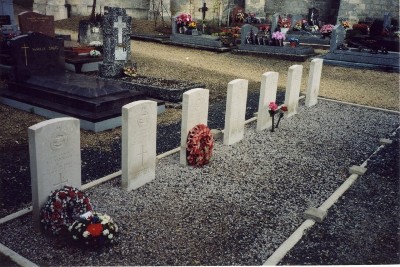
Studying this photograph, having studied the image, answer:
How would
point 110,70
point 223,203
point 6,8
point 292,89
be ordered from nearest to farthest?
1. point 223,203
2. point 292,89
3. point 110,70
4. point 6,8

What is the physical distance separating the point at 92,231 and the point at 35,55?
643 cm

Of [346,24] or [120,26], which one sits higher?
[346,24]

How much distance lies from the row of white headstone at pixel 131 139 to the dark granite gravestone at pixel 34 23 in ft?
28.4

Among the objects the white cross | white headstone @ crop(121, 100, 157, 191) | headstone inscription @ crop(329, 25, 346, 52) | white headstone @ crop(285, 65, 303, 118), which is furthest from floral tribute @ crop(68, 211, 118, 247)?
headstone inscription @ crop(329, 25, 346, 52)

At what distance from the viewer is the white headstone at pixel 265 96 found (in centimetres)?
797

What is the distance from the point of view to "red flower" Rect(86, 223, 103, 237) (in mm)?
4090

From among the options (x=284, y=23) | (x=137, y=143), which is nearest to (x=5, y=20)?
(x=137, y=143)

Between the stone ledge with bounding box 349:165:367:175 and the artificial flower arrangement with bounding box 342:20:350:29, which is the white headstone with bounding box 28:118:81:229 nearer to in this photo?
the stone ledge with bounding box 349:165:367:175

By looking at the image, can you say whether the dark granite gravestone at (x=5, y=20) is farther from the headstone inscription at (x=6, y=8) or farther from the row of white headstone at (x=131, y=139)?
the row of white headstone at (x=131, y=139)

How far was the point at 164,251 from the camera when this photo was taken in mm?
4215

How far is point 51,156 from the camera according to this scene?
4.43 metres

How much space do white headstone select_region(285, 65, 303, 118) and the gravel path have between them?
106 cm

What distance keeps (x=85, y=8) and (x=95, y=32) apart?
10428mm

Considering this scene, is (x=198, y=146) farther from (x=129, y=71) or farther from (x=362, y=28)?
(x=362, y=28)
